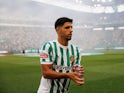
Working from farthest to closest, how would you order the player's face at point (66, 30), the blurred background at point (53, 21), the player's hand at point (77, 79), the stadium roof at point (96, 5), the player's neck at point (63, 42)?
1. the stadium roof at point (96, 5)
2. the blurred background at point (53, 21)
3. the player's neck at point (63, 42)
4. the player's face at point (66, 30)
5. the player's hand at point (77, 79)

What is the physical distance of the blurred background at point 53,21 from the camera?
44.7m

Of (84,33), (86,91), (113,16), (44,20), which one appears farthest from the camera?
(113,16)

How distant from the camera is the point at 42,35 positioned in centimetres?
4753

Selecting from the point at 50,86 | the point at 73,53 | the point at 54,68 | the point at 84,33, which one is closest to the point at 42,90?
the point at 50,86

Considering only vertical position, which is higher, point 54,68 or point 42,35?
point 54,68

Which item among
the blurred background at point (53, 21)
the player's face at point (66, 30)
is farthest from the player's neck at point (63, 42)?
the blurred background at point (53, 21)

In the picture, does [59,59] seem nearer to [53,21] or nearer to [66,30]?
[66,30]

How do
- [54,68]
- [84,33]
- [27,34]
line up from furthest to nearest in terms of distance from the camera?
[84,33] < [27,34] < [54,68]

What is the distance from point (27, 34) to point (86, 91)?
1566 inches

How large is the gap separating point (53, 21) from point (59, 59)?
48195 millimetres

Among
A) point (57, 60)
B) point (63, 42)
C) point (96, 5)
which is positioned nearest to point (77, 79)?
point (57, 60)

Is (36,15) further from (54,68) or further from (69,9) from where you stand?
(54,68)

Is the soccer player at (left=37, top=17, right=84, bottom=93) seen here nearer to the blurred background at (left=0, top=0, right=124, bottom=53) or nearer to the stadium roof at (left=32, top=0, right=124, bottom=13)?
the blurred background at (left=0, top=0, right=124, bottom=53)

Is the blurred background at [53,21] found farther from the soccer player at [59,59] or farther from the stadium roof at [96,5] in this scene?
the soccer player at [59,59]
